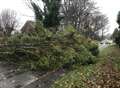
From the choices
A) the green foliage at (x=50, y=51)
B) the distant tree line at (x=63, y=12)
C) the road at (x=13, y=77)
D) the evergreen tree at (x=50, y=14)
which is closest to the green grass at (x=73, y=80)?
the green foliage at (x=50, y=51)

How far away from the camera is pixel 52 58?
10562 mm

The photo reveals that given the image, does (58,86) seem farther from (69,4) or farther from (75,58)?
(69,4)

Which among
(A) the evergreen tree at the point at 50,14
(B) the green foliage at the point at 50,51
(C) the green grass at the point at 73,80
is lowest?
(C) the green grass at the point at 73,80

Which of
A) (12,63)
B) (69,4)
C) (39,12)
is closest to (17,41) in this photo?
(12,63)

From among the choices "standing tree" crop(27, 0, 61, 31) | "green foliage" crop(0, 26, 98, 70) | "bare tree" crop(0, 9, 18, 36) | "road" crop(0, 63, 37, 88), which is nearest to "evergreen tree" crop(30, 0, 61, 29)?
"standing tree" crop(27, 0, 61, 31)

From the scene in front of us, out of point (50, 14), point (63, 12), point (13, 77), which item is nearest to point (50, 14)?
point (50, 14)

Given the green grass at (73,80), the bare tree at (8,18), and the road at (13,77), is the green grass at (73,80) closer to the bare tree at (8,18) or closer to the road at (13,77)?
the road at (13,77)

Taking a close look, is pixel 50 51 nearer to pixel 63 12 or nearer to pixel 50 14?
pixel 50 14

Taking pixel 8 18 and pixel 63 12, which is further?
pixel 8 18

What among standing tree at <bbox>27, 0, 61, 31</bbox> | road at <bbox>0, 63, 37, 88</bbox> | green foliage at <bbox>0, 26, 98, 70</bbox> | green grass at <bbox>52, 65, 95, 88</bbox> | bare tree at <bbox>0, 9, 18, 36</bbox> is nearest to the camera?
road at <bbox>0, 63, 37, 88</bbox>

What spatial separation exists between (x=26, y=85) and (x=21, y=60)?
2.51m

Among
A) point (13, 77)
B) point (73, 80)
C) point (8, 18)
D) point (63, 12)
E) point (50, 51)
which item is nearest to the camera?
point (13, 77)

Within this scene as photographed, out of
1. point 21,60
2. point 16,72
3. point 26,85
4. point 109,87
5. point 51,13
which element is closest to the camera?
point 26,85

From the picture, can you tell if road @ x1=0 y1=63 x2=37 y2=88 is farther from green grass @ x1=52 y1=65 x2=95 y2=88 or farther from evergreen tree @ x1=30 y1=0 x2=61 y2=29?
evergreen tree @ x1=30 y1=0 x2=61 y2=29
